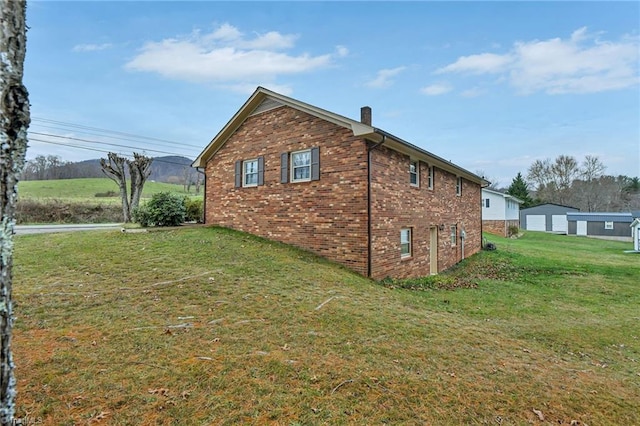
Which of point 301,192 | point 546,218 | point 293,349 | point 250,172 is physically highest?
point 250,172

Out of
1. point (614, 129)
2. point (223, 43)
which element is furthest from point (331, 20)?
point (614, 129)

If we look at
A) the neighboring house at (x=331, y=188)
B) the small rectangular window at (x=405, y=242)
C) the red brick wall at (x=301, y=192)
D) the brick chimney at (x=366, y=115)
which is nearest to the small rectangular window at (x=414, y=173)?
the neighboring house at (x=331, y=188)

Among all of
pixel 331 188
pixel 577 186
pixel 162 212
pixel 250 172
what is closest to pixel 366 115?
pixel 331 188

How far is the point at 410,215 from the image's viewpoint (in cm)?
1111

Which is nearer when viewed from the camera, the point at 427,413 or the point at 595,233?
the point at 427,413

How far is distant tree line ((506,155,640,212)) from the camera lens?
4644 cm

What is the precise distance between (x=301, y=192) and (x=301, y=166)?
95cm

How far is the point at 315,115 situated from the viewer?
10.1 metres

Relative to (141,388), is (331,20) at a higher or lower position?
higher

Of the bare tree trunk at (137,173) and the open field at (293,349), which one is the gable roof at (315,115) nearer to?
the open field at (293,349)

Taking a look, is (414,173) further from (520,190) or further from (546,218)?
(520,190)

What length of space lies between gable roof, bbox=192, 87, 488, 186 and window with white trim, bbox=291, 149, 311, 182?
1.40 meters

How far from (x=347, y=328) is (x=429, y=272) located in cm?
860

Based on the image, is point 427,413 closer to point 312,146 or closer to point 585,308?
point 585,308
